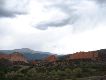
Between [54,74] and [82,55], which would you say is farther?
[82,55]

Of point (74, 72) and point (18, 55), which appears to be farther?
point (18, 55)

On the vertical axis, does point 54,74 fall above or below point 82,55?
below

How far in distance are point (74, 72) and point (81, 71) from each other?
343 cm

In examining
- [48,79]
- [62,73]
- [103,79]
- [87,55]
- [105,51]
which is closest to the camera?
[103,79]

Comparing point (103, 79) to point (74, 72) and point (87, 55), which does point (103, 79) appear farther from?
point (87, 55)

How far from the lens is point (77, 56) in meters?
174

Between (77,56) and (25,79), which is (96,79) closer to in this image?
(25,79)

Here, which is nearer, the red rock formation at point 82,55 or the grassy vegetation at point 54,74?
the grassy vegetation at point 54,74

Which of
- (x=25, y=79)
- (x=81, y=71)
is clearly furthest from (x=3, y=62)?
(x=25, y=79)

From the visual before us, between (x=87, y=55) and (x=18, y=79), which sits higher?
(x=87, y=55)

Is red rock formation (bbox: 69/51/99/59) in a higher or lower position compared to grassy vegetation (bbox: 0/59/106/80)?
higher

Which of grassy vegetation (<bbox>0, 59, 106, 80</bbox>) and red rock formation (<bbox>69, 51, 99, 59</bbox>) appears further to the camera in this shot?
red rock formation (<bbox>69, 51, 99, 59</bbox>)

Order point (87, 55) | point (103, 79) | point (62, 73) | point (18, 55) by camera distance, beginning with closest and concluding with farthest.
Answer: point (103, 79) < point (62, 73) < point (87, 55) < point (18, 55)

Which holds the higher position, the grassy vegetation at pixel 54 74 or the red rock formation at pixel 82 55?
the red rock formation at pixel 82 55
